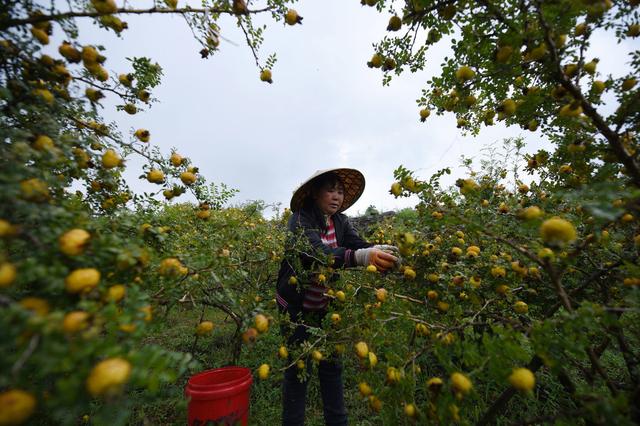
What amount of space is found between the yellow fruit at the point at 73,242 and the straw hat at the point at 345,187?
1.84 metres

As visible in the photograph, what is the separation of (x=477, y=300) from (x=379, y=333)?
0.67 meters

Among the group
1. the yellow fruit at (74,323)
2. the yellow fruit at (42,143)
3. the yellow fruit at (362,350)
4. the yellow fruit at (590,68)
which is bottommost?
the yellow fruit at (362,350)

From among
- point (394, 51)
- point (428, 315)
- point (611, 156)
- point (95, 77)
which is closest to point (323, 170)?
point (394, 51)

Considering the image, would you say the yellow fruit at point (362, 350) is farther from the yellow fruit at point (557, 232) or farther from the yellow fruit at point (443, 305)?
the yellow fruit at point (557, 232)

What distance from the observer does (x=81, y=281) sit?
646mm

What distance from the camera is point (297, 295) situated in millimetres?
2213

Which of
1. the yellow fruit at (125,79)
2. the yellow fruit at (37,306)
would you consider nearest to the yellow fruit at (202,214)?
the yellow fruit at (125,79)

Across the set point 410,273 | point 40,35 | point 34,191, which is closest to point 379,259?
point 410,273

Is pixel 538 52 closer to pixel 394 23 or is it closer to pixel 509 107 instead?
pixel 509 107

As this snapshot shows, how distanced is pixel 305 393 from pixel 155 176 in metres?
1.91

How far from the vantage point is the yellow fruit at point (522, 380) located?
0.83 metres

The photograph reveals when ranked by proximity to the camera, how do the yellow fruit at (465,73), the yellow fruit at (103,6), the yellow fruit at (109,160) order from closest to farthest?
1. the yellow fruit at (103,6)
2. the yellow fruit at (109,160)
3. the yellow fruit at (465,73)

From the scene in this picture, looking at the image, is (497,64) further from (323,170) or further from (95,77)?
(95,77)

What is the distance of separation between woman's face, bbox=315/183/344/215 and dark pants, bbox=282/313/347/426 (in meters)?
0.97
